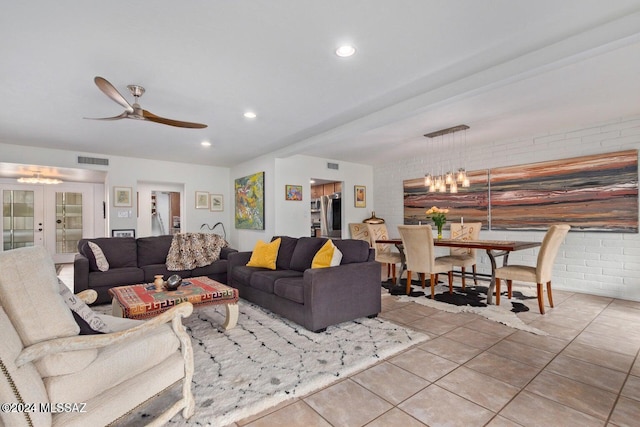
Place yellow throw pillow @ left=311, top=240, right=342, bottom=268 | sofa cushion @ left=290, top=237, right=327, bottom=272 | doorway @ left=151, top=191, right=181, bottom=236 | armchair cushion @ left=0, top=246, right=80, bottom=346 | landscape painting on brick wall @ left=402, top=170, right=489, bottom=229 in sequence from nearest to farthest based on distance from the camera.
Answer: armchair cushion @ left=0, top=246, right=80, bottom=346
yellow throw pillow @ left=311, top=240, right=342, bottom=268
sofa cushion @ left=290, top=237, right=327, bottom=272
landscape painting on brick wall @ left=402, top=170, right=489, bottom=229
doorway @ left=151, top=191, right=181, bottom=236

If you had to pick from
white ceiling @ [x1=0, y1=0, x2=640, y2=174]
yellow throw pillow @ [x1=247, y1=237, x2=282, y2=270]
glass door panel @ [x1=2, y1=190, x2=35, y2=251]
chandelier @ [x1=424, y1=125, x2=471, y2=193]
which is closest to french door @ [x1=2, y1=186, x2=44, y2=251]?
glass door panel @ [x1=2, y1=190, x2=35, y2=251]

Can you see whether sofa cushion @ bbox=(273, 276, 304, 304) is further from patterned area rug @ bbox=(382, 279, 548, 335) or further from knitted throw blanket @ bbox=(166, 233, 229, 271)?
knitted throw blanket @ bbox=(166, 233, 229, 271)

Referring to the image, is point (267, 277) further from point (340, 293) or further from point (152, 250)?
point (152, 250)

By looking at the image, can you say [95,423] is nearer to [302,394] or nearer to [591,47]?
[302,394]

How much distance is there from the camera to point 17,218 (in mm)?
7062

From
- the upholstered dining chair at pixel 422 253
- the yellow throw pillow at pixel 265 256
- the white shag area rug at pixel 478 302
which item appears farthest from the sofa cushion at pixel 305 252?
the white shag area rug at pixel 478 302

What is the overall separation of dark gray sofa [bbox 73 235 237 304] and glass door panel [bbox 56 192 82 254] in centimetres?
428

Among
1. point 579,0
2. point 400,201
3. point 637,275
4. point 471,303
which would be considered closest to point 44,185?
point 400,201

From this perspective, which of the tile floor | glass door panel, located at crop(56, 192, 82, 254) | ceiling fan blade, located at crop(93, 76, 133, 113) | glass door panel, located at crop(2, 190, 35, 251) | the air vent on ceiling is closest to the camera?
the tile floor

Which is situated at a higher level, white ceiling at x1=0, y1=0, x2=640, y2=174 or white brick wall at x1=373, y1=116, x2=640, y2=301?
white ceiling at x1=0, y1=0, x2=640, y2=174

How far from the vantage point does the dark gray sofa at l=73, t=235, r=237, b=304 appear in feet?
12.7

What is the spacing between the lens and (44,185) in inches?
288

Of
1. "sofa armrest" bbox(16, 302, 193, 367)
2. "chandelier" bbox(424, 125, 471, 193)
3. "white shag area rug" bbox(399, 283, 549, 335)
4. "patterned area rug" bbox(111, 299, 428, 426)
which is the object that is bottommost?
"white shag area rug" bbox(399, 283, 549, 335)

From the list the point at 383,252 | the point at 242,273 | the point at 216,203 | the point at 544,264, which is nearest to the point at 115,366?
the point at 242,273
